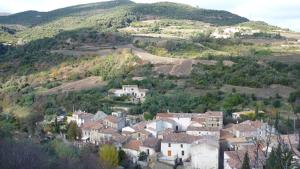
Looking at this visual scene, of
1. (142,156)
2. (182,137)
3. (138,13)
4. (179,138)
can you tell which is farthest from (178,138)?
(138,13)

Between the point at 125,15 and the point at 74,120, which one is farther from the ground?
the point at 125,15

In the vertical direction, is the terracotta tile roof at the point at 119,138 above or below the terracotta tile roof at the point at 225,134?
below

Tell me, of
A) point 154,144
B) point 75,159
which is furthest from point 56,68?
point 75,159

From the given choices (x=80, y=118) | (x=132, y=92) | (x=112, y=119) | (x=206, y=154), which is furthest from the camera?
(x=132, y=92)

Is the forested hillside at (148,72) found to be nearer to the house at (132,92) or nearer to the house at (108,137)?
the house at (132,92)

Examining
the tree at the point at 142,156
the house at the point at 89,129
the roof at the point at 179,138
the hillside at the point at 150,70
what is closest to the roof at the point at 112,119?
the house at the point at 89,129

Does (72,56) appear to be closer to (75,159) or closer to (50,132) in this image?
(50,132)

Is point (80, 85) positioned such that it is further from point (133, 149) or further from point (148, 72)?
point (133, 149)
